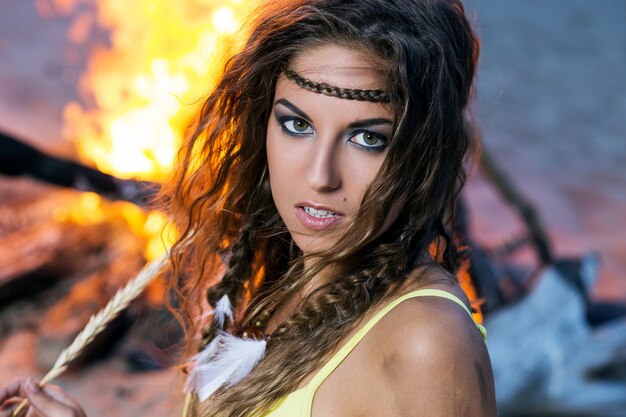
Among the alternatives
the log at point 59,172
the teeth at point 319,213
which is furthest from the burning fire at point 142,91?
the teeth at point 319,213

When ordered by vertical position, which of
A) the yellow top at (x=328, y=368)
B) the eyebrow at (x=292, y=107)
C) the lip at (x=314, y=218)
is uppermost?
the eyebrow at (x=292, y=107)

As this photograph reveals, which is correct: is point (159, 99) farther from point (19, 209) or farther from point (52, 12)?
point (52, 12)

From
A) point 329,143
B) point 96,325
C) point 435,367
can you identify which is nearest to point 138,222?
point 96,325

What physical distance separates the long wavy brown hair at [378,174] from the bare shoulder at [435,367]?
149 mm

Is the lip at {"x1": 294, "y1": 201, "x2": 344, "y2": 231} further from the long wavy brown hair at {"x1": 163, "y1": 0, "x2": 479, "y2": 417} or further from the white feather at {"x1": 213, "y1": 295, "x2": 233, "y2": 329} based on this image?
the white feather at {"x1": 213, "y1": 295, "x2": 233, "y2": 329}

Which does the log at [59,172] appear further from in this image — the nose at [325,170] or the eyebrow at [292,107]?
the nose at [325,170]

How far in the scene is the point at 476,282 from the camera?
12.1 feet

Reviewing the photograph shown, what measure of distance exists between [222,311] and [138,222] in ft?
10.5

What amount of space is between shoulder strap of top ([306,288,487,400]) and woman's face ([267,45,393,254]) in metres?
0.16

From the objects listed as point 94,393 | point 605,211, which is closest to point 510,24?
point 605,211

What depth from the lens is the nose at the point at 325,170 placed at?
4.84 ft

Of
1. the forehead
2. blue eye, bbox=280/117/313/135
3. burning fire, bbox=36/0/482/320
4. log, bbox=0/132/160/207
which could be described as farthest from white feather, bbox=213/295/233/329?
burning fire, bbox=36/0/482/320

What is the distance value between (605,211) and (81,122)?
5028 millimetres

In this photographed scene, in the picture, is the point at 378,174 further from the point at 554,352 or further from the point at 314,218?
the point at 554,352
